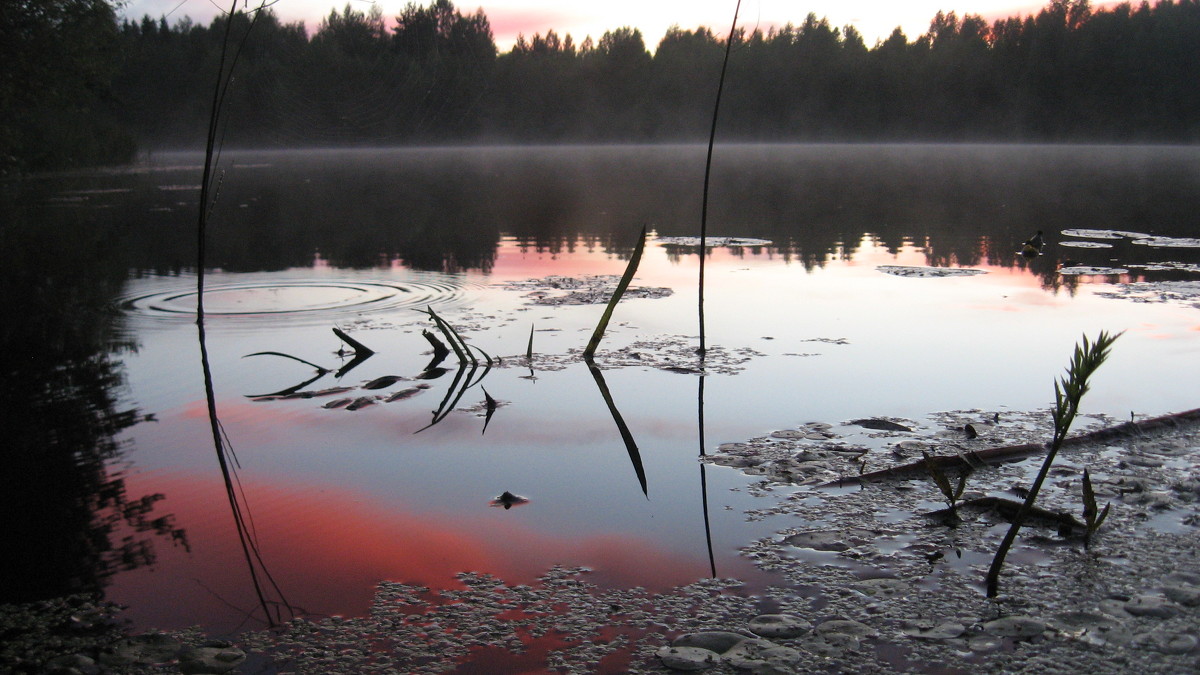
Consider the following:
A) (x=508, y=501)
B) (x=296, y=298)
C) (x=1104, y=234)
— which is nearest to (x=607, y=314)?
(x=508, y=501)

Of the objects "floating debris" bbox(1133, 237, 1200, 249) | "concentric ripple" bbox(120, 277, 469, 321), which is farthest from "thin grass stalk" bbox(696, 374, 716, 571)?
"floating debris" bbox(1133, 237, 1200, 249)

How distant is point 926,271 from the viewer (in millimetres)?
11758

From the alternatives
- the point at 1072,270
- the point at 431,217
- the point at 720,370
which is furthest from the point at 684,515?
the point at 431,217

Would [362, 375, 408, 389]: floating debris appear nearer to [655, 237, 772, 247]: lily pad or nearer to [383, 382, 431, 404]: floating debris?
[383, 382, 431, 404]: floating debris

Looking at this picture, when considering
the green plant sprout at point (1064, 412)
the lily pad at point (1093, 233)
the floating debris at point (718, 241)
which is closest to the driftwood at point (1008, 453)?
the green plant sprout at point (1064, 412)

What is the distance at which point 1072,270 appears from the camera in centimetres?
1159

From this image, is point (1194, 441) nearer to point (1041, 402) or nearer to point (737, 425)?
point (1041, 402)

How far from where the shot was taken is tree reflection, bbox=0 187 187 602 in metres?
3.78

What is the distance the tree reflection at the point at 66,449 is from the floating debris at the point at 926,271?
8.34 metres

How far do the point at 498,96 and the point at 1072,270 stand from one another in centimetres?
9690

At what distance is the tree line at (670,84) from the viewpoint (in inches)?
3378

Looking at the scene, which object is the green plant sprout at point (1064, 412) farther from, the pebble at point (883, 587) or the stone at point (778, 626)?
the stone at point (778, 626)

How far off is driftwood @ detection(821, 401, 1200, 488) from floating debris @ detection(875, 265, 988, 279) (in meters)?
6.36

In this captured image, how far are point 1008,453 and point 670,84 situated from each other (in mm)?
113872
